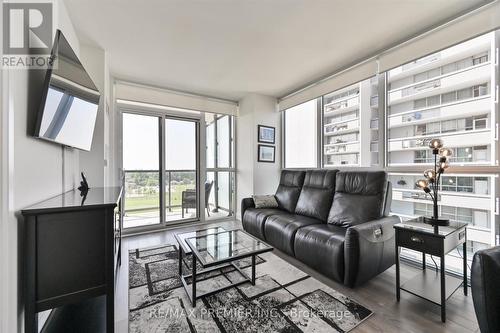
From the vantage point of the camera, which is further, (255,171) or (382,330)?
(255,171)

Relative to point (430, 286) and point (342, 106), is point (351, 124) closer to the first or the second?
point (342, 106)

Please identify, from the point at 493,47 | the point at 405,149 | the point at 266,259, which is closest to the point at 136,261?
the point at 266,259

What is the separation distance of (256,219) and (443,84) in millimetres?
2629

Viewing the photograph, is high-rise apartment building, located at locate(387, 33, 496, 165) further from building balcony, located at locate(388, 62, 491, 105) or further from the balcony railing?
the balcony railing

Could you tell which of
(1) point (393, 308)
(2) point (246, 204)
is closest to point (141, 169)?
(2) point (246, 204)

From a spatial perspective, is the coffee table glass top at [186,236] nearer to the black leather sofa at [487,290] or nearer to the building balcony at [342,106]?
the black leather sofa at [487,290]

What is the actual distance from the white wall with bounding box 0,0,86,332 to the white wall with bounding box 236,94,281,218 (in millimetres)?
2939

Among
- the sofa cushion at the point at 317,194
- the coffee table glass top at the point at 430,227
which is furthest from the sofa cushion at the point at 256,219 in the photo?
the coffee table glass top at the point at 430,227

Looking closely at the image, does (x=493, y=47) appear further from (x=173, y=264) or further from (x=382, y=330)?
(x=173, y=264)

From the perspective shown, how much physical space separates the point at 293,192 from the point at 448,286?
189cm

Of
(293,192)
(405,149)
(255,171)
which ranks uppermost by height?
(405,149)

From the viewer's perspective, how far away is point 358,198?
242cm

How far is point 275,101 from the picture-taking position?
4328mm

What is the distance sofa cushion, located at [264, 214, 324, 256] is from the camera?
2.42m
